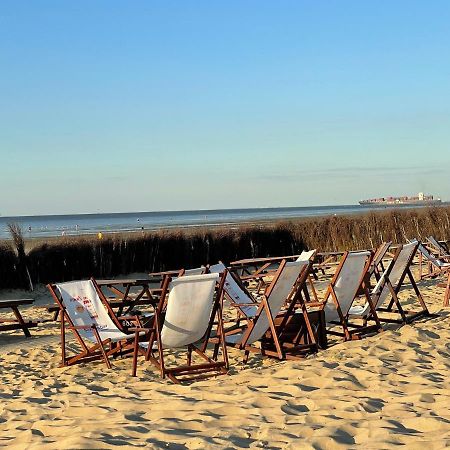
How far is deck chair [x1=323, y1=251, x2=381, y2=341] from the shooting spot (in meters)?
6.49

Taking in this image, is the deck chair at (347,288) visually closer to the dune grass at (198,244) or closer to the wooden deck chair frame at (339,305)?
the wooden deck chair frame at (339,305)

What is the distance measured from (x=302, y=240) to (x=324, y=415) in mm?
15666

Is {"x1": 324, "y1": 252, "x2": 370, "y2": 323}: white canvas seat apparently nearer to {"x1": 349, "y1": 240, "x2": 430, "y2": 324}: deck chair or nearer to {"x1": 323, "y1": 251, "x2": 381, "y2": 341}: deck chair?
{"x1": 323, "y1": 251, "x2": 381, "y2": 341}: deck chair

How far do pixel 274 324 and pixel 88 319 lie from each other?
69.1 inches

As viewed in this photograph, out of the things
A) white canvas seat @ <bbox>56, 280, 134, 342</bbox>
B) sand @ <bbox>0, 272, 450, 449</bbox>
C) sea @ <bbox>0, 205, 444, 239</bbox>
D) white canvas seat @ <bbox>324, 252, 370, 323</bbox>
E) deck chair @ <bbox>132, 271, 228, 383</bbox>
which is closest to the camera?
sand @ <bbox>0, 272, 450, 449</bbox>

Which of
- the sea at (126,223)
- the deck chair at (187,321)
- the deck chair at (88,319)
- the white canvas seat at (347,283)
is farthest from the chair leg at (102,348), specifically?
the sea at (126,223)

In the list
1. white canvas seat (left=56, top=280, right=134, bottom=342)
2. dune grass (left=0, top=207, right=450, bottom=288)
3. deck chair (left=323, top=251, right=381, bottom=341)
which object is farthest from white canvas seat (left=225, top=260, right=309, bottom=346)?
dune grass (left=0, top=207, right=450, bottom=288)

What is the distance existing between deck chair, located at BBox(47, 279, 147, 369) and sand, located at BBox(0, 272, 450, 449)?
160 mm

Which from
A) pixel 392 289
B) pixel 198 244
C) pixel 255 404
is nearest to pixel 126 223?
pixel 198 244

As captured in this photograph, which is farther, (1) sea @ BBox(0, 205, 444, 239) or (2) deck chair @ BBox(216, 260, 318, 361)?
(1) sea @ BBox(0, 205, 444, 239)

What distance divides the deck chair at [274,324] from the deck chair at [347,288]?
532 mm

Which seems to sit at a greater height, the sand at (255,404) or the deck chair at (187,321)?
the deck chair at (187,321)

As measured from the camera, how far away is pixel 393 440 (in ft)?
10.7

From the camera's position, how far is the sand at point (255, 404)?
3.33 metres
